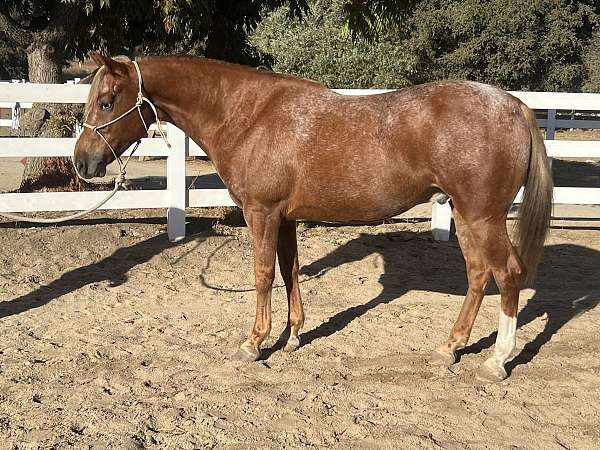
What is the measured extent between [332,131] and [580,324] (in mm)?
2538

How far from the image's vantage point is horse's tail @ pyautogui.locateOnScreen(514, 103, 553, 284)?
405 cm

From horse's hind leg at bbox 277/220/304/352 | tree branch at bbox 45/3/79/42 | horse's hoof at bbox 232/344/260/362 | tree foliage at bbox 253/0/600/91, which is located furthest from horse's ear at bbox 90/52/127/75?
tree foliage at bbox 253/0/600/91

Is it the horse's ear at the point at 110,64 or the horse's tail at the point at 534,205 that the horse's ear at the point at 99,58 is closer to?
the horse's ear at the point at 110,64

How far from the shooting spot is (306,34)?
20625 mm

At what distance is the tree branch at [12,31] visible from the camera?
8750mm

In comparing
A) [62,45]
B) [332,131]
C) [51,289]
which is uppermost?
[62,45]

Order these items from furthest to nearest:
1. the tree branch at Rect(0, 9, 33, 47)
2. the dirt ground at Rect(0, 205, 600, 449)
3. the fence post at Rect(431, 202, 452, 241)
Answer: the tree branch at Rect(0, 9, 33, 47) → the fence post at Rect(431, 202, 452, 241) → the dirt ground at Rect(0, 205, 600, 449)

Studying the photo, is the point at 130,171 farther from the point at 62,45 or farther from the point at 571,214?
the point at 571,214

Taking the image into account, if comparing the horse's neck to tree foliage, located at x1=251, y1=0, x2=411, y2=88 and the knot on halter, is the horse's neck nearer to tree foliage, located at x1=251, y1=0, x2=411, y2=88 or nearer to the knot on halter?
the knot on halter

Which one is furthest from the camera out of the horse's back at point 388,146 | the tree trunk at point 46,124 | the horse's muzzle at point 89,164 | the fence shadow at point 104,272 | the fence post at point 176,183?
the tree trunk at point 46,124

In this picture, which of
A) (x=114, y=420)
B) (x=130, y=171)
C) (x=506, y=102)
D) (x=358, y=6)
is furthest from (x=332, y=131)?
(x=130, y=171)

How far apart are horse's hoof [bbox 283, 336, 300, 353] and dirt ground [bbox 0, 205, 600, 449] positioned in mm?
53

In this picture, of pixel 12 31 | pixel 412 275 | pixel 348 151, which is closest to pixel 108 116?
pixel 348 151

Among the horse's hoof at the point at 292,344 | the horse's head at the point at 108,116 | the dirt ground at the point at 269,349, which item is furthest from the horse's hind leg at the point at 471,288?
the horse's head at the point at 108,116
